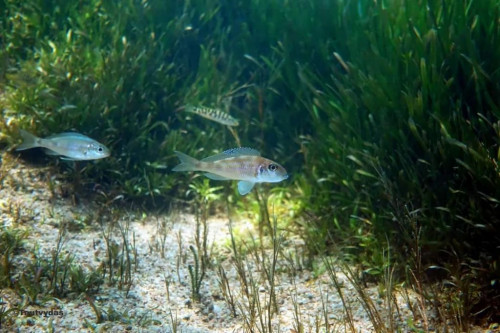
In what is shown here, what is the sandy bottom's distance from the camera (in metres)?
4.07

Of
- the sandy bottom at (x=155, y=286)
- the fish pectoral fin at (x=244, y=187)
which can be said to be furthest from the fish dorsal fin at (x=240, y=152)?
the sandy bottom at (x=155, y=286)

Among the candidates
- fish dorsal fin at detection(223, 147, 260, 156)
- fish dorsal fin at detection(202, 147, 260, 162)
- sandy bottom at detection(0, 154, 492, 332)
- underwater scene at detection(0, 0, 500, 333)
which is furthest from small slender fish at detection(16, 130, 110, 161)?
fish dorsal fin at detection(223, 147, 260, 156)

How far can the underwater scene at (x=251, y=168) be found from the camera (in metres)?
4.27

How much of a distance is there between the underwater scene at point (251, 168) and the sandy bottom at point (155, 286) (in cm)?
3

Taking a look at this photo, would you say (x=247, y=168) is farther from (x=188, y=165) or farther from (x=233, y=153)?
(x=188, y=165)

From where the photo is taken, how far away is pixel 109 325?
157 inches

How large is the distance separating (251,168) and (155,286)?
197 cm

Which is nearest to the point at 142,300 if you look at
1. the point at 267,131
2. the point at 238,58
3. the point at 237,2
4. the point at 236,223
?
the point at 236,223

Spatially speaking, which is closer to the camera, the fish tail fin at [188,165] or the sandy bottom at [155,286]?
the sandy bottom at [155,286]

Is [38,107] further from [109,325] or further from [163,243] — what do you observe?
[109,325]

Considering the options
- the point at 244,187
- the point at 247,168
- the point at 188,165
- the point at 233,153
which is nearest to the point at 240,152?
the point at 233,153

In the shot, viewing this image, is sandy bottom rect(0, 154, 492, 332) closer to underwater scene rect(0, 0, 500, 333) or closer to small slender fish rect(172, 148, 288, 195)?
underwater scene rect(0, 0, 500, 333)

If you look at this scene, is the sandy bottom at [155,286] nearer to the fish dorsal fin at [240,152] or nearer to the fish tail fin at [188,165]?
the fish tail fin at [188,165]

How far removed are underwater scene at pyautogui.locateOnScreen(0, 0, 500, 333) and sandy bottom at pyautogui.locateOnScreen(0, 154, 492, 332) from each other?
29 mm
